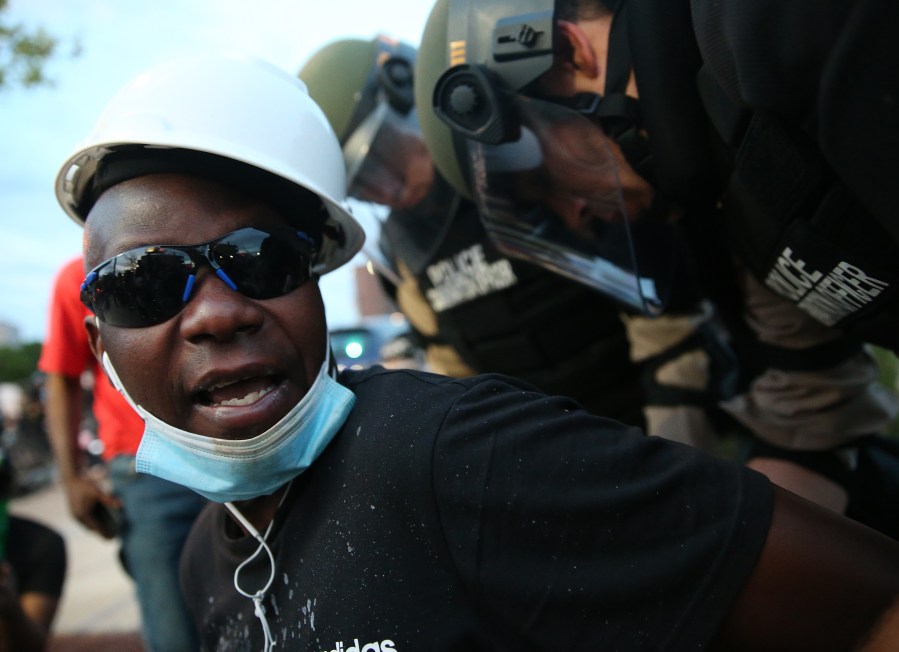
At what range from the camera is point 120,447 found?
2777mm

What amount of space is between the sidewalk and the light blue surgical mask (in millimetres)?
2269

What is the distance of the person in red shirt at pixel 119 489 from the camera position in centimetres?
257

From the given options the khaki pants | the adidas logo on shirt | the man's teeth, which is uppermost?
the man's teeth

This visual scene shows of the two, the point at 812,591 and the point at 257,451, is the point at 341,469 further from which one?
the point at 812,591

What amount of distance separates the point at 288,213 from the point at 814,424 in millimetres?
1469

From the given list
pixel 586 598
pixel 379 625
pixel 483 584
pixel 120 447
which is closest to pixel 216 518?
pixel 379 625

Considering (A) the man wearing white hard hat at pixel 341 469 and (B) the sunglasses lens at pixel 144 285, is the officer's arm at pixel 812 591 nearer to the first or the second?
(A) the man wearing white hard hat at pixel 341 469

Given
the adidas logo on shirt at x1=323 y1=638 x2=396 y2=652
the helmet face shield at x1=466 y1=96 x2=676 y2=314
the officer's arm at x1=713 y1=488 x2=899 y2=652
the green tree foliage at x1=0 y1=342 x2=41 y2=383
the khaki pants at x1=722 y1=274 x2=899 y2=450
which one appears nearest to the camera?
the officer's arm at x1=713 y1=488 x2=899 y2=652

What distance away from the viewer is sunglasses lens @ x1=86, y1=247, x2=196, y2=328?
1.18 metres

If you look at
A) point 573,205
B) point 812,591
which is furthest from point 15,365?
point 812,591

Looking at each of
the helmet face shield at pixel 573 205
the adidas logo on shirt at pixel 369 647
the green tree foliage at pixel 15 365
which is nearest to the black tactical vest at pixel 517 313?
the helmet face shield at pixel 573 205

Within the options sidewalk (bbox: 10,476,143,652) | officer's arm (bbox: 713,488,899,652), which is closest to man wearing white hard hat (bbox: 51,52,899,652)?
officer's arm (bbox: 713,488,899,652)

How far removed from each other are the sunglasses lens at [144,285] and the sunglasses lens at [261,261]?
63 mm

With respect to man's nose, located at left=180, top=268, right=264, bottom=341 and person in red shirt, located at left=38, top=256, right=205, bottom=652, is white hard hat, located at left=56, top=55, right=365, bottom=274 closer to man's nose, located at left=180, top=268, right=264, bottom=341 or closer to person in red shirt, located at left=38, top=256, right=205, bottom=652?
man's nose, located at left=180, top=268, right=264, bottom=341
